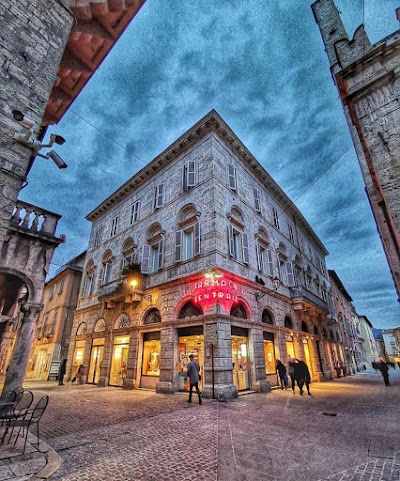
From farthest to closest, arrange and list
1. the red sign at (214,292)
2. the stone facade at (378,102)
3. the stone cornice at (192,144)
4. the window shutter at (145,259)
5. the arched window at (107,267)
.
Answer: the arched window at (107,267) < the window shutter at (145,259) < the stone cornice at (192,144) < the red sign at (214,292) < the stone facade at (378,102)

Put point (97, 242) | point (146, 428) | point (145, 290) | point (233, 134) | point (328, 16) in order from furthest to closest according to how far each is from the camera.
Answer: point (97, 242), point (233, 134), point (145, 290), point (328, 16), point (146, 428)

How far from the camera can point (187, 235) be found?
45.0 feet

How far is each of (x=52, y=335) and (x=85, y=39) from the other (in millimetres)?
23592

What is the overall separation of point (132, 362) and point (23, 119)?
12.4 m

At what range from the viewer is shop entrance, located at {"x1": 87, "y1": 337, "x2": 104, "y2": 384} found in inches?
615

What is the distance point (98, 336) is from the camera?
53.5ft

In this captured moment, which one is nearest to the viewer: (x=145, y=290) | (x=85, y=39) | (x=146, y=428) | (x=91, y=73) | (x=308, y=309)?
(x=146, y=428)

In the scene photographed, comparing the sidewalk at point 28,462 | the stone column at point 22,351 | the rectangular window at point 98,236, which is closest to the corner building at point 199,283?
the rectangular window at point 98,236

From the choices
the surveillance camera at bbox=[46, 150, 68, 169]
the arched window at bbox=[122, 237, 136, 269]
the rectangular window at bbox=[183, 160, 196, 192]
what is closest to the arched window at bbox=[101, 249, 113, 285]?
the arched window at bbox=[122, 237, 136, 269]

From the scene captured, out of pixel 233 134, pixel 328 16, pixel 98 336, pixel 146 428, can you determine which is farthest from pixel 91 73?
pixel 98 336

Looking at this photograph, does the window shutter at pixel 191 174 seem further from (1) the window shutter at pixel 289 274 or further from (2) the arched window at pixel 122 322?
(1) the window shutter at pixel 289 274

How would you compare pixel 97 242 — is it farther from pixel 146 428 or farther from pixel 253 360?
pixel 146 428

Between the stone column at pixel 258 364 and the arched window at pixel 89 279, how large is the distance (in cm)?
1285

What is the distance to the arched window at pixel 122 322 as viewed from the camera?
1468cm
